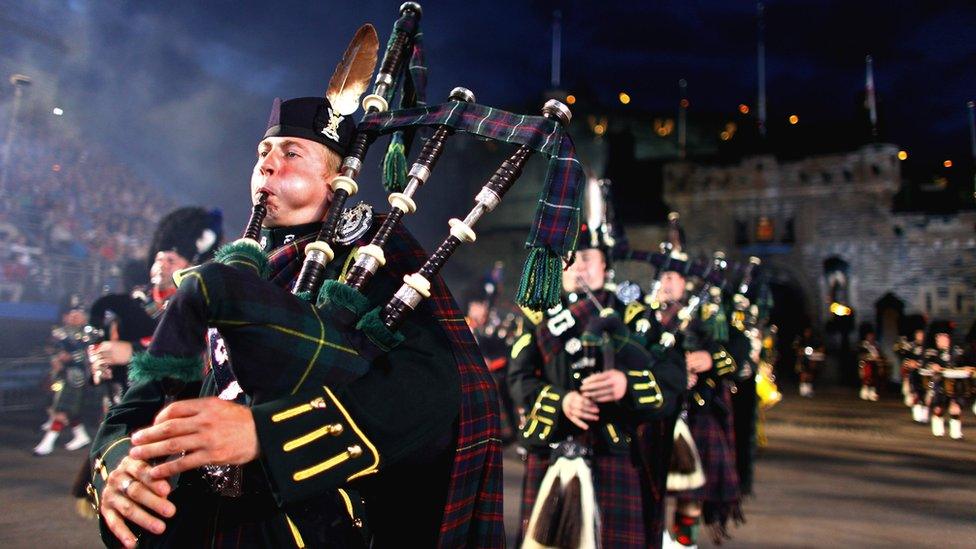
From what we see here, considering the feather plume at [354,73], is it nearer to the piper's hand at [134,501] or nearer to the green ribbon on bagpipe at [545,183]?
the green ribbon on bagpipe at [545,183]

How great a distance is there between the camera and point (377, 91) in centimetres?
191

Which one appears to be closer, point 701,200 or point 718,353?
point 718,353

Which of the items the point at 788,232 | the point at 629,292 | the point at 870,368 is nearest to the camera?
the point at 629,292

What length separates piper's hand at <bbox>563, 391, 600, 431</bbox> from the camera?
12.3ft

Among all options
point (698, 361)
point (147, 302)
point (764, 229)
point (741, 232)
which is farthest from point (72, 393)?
point (764, 229)

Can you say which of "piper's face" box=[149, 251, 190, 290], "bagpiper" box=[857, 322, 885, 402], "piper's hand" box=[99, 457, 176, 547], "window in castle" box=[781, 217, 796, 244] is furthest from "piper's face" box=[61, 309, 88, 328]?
"window in castle" box=[781, 217, 796, 244]

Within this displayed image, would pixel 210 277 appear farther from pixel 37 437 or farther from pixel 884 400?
pixel 884 400

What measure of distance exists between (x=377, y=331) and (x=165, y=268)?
3658mm

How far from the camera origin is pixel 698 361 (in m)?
6.38

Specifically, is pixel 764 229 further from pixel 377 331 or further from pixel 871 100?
pixel 377 331

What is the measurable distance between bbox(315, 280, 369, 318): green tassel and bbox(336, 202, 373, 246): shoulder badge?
287 millimetres

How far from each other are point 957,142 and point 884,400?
1186 cm

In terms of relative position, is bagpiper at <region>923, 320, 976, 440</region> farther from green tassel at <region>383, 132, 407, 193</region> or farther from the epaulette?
green tassel at <region>383, 132, 407, 193</region>

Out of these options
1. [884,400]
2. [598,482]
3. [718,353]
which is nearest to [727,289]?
[718,353]
